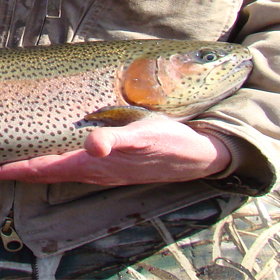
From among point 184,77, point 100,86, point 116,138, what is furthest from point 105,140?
point 184,77

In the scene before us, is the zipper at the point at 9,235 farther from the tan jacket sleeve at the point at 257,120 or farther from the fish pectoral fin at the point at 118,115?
the tan jacket sleeve at the point at 257,120

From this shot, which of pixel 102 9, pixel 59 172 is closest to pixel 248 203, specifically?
pixel 59 172

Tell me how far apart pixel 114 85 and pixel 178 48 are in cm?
34

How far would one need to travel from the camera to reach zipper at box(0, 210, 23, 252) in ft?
4.99

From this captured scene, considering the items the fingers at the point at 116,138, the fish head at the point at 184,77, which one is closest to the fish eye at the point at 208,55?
the fish head at the point at 184,77

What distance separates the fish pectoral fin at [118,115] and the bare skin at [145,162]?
0.48 feet

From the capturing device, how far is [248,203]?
1.71 metres

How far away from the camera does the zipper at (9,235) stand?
152 centimetres

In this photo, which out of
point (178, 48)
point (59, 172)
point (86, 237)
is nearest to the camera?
point (59, 172)

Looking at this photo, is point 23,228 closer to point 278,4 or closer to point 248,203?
point 248,203

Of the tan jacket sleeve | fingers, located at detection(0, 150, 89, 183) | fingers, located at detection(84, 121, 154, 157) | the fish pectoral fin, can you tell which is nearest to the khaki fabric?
the tan jacket sleeve

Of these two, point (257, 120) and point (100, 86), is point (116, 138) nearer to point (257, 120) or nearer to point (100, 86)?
point (100, 86)

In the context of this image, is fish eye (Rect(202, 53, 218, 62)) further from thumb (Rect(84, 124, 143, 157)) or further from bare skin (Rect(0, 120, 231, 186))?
thumb (Rect(84, 124, 143, 157))

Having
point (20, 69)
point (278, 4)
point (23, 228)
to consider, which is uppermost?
point (278, 4)
